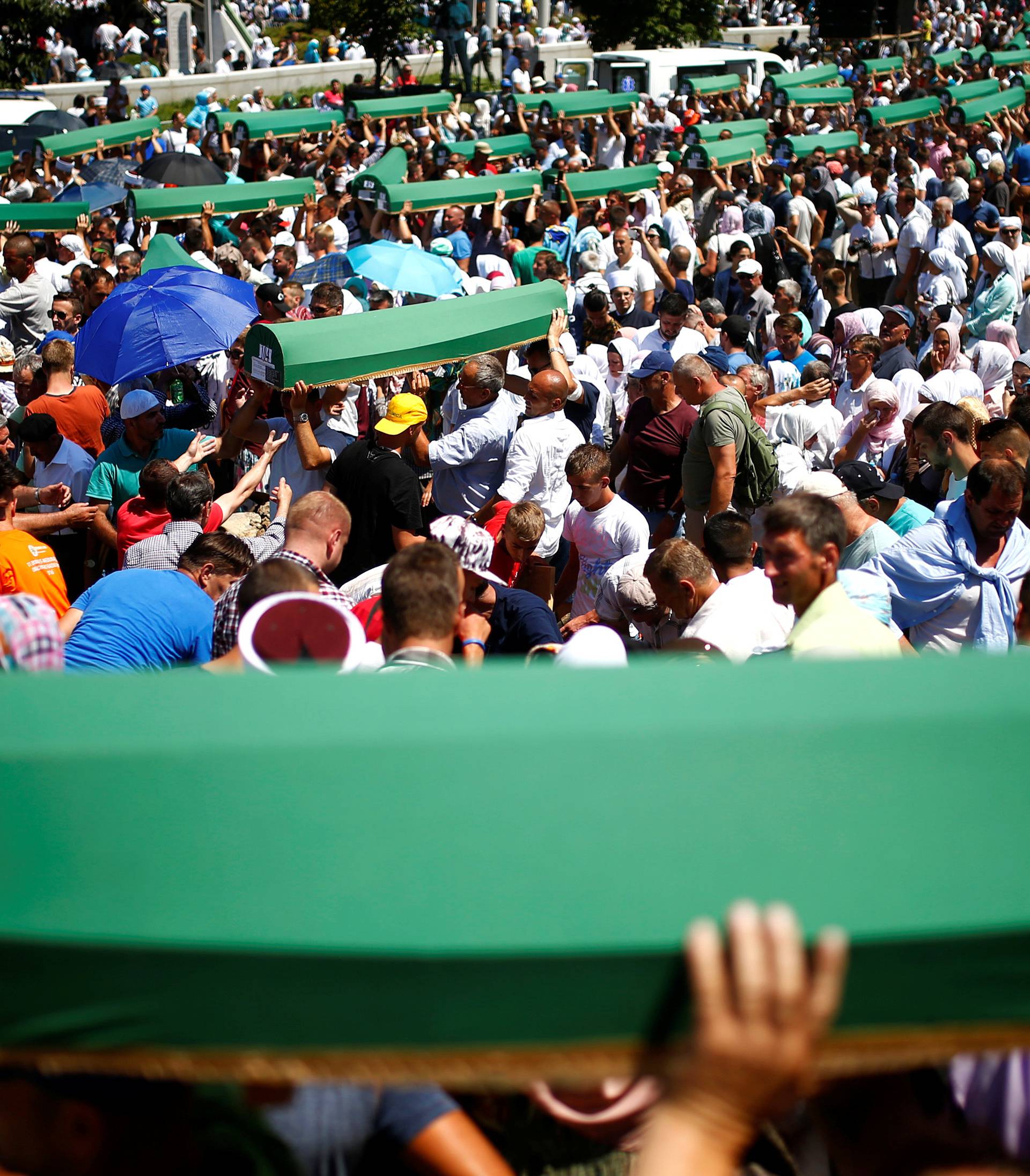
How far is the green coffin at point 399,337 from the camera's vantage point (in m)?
6.11

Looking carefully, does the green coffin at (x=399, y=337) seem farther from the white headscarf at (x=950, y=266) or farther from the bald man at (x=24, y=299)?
the white headscarf at (x=950, y=266)

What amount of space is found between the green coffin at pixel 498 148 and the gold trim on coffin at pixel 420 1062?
55.2 ft

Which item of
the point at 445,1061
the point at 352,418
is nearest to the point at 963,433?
the point at 352,418

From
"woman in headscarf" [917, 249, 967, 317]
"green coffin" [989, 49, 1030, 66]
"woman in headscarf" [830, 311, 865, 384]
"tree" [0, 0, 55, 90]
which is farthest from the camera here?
"green coffin" [989, 49, 1030, 66]

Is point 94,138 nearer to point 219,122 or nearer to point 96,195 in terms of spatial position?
point 219,122

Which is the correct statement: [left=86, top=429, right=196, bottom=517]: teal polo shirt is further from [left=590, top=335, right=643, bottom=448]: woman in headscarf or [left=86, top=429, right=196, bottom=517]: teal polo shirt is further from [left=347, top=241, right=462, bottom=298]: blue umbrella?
[left=347, top=241, right=462, bottom=298]: blue umbrella

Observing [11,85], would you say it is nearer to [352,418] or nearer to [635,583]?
[352,418]

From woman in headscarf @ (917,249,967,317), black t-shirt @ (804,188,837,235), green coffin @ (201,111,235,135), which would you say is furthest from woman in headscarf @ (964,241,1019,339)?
green coffin @ (201,111,235,135)

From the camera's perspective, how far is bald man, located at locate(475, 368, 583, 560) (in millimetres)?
6246

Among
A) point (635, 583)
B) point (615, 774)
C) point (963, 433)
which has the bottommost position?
point (635, 583)

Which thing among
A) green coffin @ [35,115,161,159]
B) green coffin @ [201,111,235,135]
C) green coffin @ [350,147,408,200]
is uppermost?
green coffin @ [201,111,235,135]

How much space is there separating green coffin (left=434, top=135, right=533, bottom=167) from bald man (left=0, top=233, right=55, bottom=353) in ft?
28.7

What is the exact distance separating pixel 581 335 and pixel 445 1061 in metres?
8.60

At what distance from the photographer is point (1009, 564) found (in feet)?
15.3
